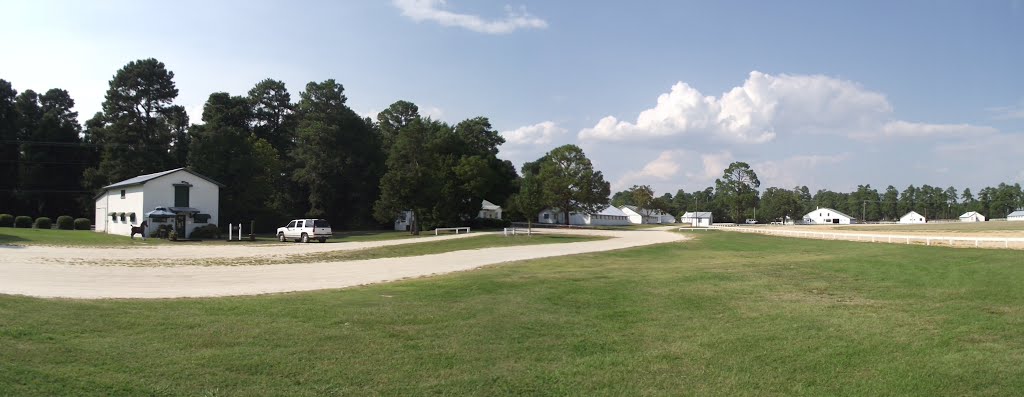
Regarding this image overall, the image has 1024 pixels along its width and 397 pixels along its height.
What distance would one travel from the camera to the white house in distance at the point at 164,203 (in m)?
47.2

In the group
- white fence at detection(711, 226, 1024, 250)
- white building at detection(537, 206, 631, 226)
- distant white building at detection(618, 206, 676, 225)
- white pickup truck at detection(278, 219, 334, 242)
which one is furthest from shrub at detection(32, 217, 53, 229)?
distant white building at detection(618, 206, 676, 225)

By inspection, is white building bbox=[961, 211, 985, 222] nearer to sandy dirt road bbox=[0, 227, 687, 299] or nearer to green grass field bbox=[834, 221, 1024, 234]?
green grass field bbox=[834, 221, 1024, 234]

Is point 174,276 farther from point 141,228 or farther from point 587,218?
point 587,218

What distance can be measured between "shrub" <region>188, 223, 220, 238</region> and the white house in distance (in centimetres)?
142

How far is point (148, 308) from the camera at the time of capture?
33.9ft

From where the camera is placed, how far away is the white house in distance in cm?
4719

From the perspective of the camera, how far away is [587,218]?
4333 inches

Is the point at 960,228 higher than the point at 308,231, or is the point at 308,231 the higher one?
the point at 308,231

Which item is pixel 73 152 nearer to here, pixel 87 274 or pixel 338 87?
pixel 338 87

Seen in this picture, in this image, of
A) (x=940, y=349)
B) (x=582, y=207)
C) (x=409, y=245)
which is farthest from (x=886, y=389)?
(x=582, y=207)

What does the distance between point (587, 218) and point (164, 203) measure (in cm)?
7325

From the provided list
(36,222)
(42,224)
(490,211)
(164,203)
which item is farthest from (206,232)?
(490,211)

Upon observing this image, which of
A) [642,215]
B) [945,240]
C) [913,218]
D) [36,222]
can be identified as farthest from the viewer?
[913,218]

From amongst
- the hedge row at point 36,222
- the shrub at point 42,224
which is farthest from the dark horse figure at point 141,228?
the shrub at point 42,224
